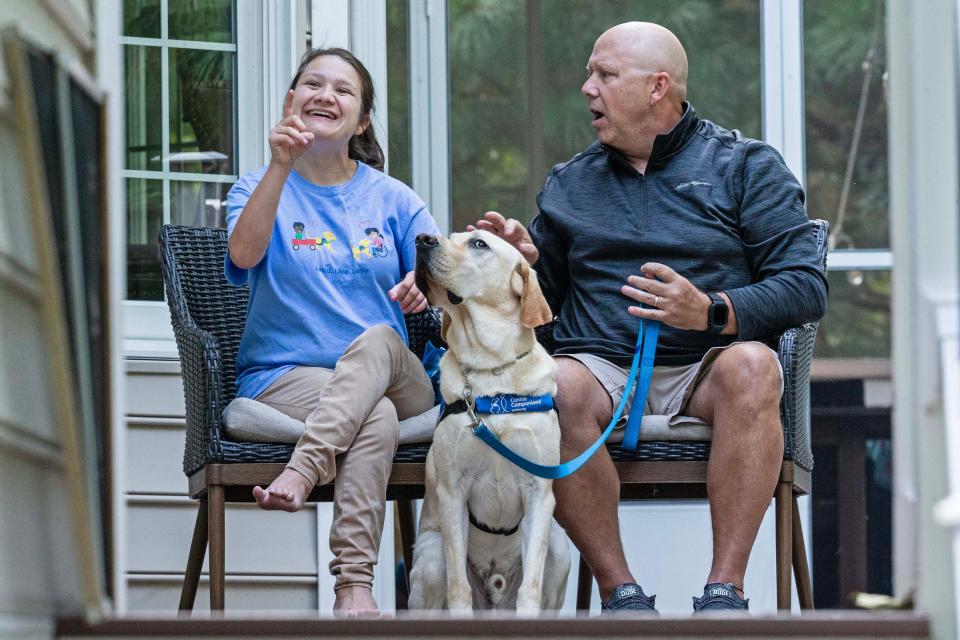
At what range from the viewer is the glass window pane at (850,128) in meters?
5.27

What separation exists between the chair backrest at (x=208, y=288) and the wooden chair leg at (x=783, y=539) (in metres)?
1.34

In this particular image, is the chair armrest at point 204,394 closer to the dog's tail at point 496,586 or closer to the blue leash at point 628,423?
the blue leash at point 628,423

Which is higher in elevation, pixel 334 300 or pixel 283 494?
pixel 334 300

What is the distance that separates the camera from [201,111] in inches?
175

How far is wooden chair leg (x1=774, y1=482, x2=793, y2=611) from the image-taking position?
3.00 m

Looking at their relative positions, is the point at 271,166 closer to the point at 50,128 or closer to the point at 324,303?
the point at 324,303

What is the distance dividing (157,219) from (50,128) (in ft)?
8.76

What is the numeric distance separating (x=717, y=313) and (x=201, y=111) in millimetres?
2031

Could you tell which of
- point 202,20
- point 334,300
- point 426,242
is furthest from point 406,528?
point 202,20

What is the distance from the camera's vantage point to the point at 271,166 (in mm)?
3104

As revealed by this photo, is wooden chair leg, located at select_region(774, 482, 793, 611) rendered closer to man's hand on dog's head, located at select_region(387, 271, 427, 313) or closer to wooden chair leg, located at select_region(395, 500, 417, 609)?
man's hand on dog's head, located at select_region(387, 271, 427, 313)

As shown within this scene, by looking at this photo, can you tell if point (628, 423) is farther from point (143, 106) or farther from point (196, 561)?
point (143, 106)

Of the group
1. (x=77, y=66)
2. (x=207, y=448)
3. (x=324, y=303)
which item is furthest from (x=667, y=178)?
(x=77, y=66)

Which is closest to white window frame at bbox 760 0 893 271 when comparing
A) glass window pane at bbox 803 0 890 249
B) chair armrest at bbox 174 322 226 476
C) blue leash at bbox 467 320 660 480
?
glass window pane at bbox 803 0 890 249
